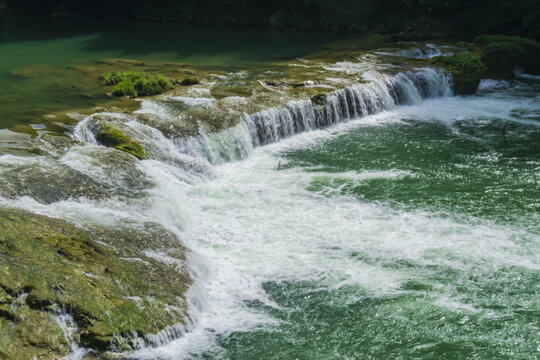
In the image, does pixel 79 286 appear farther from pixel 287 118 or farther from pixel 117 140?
pixel 287 118

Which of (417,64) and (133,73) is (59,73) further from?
(417,64)

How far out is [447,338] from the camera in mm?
7250

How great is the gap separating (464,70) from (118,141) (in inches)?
489

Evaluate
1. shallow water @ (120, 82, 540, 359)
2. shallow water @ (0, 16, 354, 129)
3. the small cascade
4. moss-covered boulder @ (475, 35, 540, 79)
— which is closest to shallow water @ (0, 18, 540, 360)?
shallow water @ (120, 82, 540, 359)

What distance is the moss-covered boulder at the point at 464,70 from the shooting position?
63.6ft

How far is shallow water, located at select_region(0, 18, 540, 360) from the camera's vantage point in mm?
7352

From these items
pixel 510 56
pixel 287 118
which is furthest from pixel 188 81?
pixel 510 56

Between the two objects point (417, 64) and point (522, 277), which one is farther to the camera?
point (417, 64)

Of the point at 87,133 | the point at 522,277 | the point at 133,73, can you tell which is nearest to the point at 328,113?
the point at 133,73

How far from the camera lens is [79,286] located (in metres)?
6.78

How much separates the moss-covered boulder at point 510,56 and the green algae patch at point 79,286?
1627 cm

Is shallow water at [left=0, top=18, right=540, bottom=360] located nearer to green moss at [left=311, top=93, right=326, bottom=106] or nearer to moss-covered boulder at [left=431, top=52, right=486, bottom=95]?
green moss at [left=311, top=93, right=326, bottom=106]

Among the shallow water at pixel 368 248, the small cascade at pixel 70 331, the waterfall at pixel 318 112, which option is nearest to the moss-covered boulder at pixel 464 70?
the waterfall at pixel 318 112

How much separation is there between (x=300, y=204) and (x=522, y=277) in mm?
3978
